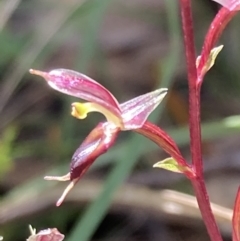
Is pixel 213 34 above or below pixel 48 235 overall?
above

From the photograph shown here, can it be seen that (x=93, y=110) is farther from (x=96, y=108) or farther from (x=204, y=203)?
(x=204, y=203)

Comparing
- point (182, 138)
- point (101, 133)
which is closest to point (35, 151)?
point (182, 138)

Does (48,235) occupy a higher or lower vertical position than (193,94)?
lower

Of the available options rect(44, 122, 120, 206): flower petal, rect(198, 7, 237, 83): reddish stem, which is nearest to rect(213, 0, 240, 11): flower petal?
rect(198, 7, 237, 83): reddish stem

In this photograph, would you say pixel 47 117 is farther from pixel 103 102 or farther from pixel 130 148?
pixel 103 102

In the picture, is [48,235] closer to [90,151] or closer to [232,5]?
[90,151]

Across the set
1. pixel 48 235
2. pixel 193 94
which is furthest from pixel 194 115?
pixel 48 235
